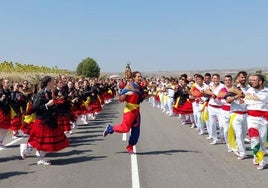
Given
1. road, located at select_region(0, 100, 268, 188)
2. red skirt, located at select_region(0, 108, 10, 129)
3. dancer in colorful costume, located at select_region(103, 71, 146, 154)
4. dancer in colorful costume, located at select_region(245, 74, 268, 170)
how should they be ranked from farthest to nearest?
red skirt, located at select_region(0, 108, 10, 129) → dancer in colorful costume, located at select_region(103, 71, 146, 154) → dancer in colorful costume, located at select_region(245, 74, 268, 170) → road, located at select_region(0, 100, 268, 188)

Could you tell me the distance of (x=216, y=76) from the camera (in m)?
11.5

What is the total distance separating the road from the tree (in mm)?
107383

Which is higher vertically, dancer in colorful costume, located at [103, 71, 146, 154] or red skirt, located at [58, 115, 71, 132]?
dancer in colorful costume, located at [103, 71, 146, 154]

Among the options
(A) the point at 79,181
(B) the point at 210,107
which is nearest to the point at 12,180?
(A) the point at 79,181

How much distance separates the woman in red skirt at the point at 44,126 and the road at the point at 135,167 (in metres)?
0.38

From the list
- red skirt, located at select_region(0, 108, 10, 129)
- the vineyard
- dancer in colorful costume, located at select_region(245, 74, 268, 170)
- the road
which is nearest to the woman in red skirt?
the road

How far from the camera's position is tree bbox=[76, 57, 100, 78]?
392 ft

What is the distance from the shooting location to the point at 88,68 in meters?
120

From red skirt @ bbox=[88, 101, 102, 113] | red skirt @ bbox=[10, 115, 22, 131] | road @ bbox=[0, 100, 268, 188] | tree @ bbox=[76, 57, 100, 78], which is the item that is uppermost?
tree @ bbox=[76, 57, 100, 78]

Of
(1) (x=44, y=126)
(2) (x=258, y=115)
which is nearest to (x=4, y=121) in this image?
(1) (x=44, y=126)

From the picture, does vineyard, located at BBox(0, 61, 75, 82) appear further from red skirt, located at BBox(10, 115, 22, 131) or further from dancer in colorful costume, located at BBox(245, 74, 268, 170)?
dancer in colorful costume, located at BBox(245, 74, 268, 170)

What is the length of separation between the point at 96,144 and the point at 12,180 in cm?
447

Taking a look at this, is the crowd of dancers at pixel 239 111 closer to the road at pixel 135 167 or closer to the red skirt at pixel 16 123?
the road at pixel 135 167

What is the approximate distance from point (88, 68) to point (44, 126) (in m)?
112
